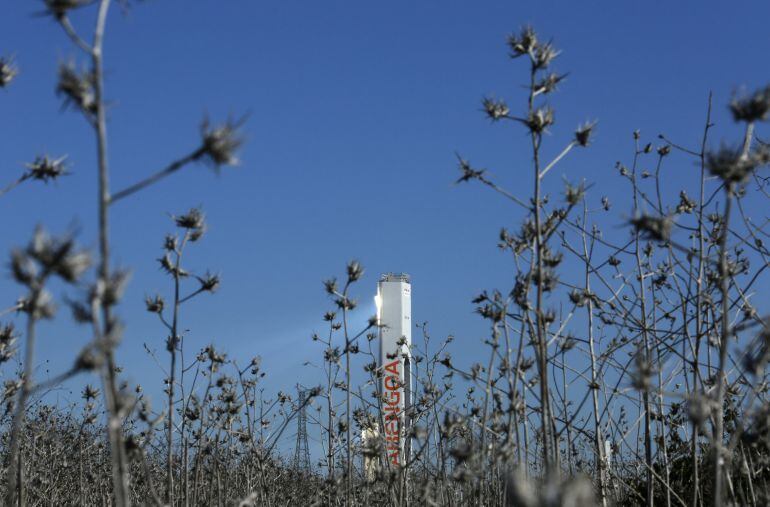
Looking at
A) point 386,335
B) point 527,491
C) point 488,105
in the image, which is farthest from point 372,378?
point 386,335

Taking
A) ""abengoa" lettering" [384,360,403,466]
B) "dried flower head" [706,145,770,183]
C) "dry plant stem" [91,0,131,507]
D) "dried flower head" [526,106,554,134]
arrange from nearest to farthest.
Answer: "dry plant stem" [91,0,131,507], "dried flower head" [706,145,770,183], "dried flower head" [526,106,554,134], ""abengoa" lettering" [384,360,403,466]

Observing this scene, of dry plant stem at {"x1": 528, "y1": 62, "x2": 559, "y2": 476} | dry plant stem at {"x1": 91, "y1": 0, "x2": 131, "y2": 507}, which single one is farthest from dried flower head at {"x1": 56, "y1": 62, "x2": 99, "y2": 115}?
dry plant stem at {"x1": 528, "y1": 62, "x2": 559, "y2": 476}

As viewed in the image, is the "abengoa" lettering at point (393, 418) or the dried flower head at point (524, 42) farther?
the "abengoa" lettering at point (393, 418)

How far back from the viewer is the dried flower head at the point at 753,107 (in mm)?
2197

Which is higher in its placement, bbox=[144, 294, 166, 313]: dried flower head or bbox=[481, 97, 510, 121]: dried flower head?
bbox=[481, 97, 510, 121]: dried flower head

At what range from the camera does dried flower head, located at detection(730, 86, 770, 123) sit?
2197 mm

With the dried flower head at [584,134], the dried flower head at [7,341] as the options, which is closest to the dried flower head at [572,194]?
the dried flower head at [584,134]

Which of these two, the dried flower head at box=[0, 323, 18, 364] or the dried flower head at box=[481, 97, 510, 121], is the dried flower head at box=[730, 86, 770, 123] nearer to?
the dried flower head at box=[481, 97, 510, 121]

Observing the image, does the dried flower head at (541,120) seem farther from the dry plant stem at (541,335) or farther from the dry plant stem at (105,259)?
the dry plant stem at (105,259)

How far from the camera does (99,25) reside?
1.78 meters

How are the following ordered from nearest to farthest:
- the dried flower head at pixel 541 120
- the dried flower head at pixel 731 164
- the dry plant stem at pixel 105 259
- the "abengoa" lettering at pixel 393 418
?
the dry plant stem at pixel 105 259, the dried flower head at pixel 731 164, the dried flower head at pixel 541 120, the "abengoa" lettering at pixel 393 418

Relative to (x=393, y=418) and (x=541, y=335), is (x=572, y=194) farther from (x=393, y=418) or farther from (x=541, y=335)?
(x=393, y=418)

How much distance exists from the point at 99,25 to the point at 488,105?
166 centimetres

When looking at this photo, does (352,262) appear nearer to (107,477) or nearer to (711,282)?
(711,282)
